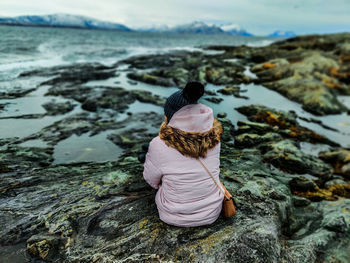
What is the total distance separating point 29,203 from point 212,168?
14.1ft

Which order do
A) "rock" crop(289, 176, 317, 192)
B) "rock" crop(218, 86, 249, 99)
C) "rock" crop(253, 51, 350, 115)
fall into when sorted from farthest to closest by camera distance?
"rock" crop(218, 86, 249, 99) < "rock" crop(253, 51, 350, 115) < "rock" crop(289, 176, 317, 192)

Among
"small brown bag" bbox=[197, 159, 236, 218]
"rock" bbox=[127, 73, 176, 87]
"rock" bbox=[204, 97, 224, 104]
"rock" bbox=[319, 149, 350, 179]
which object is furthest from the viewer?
"rock" bbox=[127, 73, 176, 87]

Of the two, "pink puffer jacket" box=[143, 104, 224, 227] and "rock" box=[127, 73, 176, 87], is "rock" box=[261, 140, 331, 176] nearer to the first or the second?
"pink puffer jacket" box=[143, 104, 224, 227]

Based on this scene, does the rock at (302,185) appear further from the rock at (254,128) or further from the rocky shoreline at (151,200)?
the rock at (254,128)

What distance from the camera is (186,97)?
3328 mm

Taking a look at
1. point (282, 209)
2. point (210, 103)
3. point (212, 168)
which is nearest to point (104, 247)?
point (212, 168)

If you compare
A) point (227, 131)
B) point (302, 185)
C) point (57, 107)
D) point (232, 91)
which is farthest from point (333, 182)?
point (57, 107)

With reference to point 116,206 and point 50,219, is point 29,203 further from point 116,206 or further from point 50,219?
point 116,206

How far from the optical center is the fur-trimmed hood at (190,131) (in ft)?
11.0

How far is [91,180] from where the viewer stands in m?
5.75

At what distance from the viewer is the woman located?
11.0 ft

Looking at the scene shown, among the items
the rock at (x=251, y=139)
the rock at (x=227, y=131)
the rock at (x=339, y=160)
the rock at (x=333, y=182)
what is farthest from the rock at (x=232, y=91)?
the rock at (x=333, y=182)

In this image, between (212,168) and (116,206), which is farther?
(116,206)

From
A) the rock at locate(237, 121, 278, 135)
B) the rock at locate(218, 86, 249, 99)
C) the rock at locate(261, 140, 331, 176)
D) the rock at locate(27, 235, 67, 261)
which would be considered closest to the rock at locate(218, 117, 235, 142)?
the rock at locate(237, 121, 278, 135)
